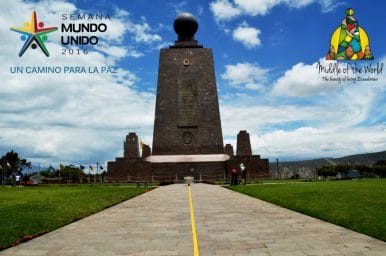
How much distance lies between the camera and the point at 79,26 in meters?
26.0

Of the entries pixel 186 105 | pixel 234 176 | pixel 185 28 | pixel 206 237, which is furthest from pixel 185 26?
pixel 206 237

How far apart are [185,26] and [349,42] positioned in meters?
32.5

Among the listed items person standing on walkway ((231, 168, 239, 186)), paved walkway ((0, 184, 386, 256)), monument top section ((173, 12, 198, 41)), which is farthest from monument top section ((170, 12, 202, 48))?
paved walkway ((0, 184, 386, 256))

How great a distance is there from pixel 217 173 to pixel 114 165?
37.5ft

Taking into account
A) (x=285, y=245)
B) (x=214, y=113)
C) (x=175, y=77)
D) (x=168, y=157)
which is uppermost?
(x=175, y=77)

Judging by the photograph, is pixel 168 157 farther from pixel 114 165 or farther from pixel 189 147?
pixel 114 165

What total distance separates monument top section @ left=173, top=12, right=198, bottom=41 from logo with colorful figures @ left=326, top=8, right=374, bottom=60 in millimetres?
31113

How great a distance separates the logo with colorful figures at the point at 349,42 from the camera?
26.4 m

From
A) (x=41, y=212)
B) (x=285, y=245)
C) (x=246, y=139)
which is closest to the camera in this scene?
(x=285, y=245)

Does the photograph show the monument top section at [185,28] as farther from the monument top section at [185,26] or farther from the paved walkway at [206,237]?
the paved walkway at [206,237]

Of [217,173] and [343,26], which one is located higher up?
[343,26]

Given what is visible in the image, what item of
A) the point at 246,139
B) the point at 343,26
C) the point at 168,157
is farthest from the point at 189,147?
the point at 343,26

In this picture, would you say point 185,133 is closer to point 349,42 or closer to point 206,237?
point 349,42

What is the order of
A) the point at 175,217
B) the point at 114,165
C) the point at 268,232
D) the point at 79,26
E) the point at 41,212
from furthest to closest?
the point at 114,165, the point at 79,26, the point at 41,212, the point at 175,217, the point at 268,232
